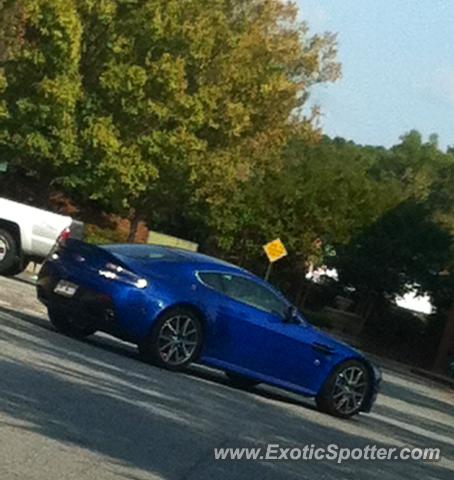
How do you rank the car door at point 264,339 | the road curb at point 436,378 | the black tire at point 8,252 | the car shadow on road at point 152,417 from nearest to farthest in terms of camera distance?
the car shadow on road at point 152,417 < the car door at point 264,339 < the black tire at point 8,252 < the road curb at point 436,378

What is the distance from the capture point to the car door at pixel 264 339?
17.5 meters

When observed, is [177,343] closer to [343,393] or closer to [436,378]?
[343,393]

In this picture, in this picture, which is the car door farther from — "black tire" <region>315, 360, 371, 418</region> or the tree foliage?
the tree foliage

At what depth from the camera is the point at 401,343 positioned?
6184cm

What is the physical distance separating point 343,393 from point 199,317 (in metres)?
2.01

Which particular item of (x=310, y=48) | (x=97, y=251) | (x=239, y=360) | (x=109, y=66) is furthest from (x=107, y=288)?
(x=310, y=48)

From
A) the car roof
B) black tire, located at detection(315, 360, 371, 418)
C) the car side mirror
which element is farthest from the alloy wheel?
black tire, located at detection(315, 360, 371, 418)

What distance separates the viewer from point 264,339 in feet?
58.3

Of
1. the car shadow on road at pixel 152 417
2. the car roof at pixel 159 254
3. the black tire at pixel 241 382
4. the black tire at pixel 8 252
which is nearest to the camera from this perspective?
the car shadow on road at pixel 152 417

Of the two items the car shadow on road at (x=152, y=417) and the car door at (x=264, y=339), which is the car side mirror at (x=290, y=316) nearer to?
the car door at (x=264, y=339)

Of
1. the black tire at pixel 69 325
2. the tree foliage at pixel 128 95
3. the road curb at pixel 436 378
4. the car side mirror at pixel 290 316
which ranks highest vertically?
the tree foliage at pixel 128 95

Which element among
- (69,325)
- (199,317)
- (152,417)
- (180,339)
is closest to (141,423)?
(152,417)

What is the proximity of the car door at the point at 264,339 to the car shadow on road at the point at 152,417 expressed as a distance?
361 millimetres

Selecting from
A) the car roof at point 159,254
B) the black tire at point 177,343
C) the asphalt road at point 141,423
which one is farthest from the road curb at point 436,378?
the black tire at point 177,343
